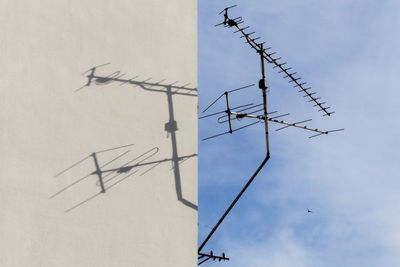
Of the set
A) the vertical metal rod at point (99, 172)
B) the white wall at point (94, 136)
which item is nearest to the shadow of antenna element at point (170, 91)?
the white wall at point (94, 136)

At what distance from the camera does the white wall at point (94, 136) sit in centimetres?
1048

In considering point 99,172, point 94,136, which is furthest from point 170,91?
point 99,172

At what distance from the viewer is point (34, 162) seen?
10.7m

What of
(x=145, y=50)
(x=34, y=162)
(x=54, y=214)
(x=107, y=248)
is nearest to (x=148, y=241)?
(x=107, y=248)

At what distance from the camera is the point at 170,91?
12828 mm

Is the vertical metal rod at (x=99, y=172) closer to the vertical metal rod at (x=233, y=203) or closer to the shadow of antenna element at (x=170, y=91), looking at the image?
the shadow of antenna element at (x=170, y=91)

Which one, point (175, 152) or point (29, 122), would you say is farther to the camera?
point (175, 152)

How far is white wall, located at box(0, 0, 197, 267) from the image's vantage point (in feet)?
34.4

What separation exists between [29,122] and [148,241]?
3.40 meters

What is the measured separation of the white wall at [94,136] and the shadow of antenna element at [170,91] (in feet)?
0.08

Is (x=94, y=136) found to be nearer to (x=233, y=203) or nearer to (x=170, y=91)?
(x=170, y=91)

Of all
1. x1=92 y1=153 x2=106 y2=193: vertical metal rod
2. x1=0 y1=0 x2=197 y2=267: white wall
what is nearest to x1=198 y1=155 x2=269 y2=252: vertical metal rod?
x1=0 y1=0 x2=197 y2=267: white wall

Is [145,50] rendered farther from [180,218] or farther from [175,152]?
[180,218]

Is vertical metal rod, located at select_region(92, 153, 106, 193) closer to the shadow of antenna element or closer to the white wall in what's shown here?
the white wall
